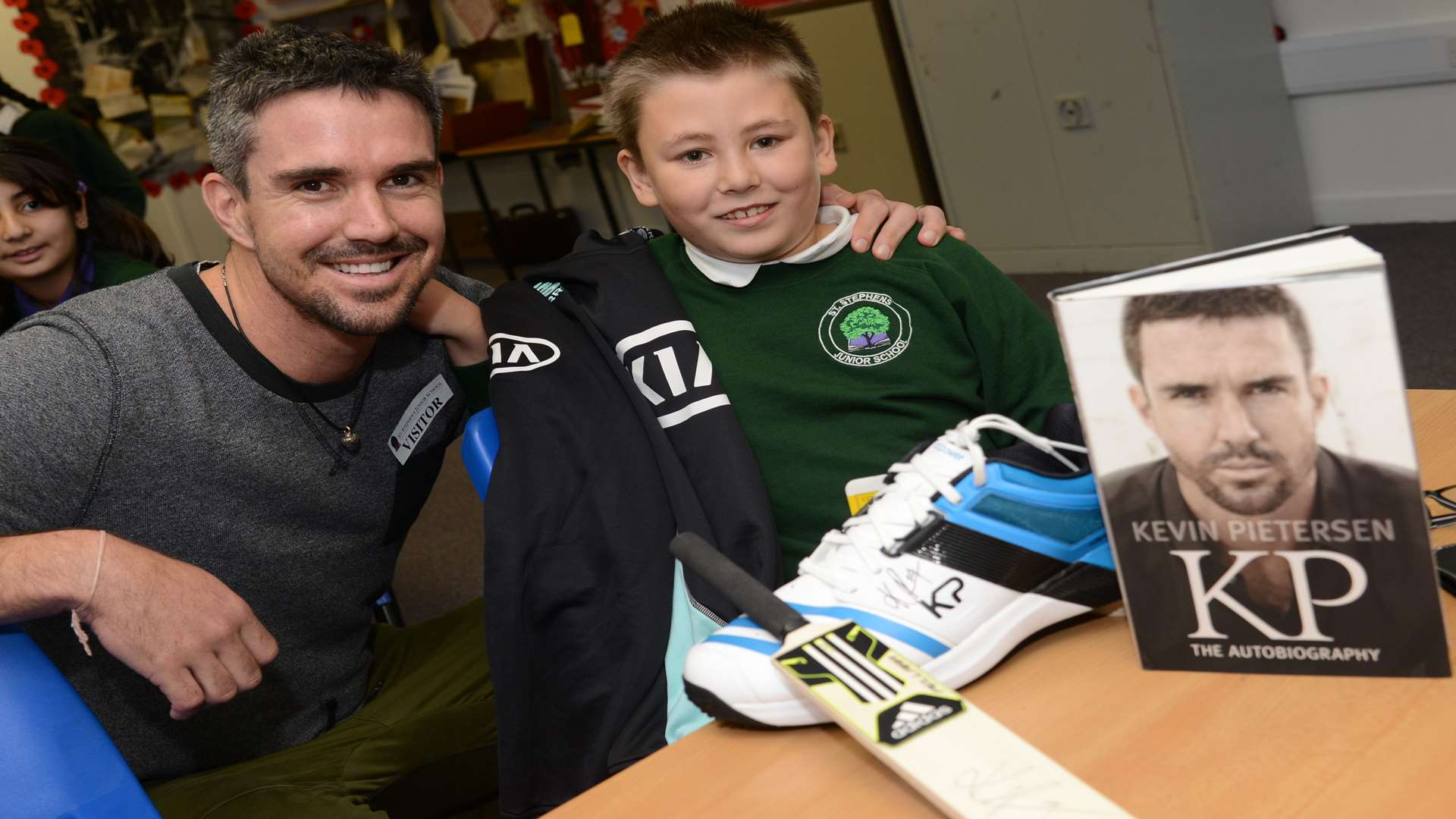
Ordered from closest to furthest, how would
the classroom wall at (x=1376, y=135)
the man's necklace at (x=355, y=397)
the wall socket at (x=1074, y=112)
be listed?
the man's necklace at (x=355, y=397), the classroom wall at (x=1376, y=135), the wall socket at (x=1074, y=112)

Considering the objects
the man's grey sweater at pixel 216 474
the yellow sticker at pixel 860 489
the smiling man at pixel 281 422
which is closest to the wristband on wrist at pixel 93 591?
the smiling man at pixel 281 422

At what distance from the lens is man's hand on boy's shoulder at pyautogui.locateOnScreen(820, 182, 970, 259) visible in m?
1.31

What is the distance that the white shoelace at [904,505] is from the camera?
80 centimetres

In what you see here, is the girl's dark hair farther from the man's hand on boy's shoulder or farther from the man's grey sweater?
the man's hand on boy's shoulder

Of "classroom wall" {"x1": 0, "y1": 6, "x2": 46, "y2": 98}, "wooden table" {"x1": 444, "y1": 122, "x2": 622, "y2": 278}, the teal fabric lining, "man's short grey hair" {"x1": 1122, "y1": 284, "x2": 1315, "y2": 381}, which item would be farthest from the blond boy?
"classroom wall" {"x1": 0, "y1": 6, "x2": 46, "y2": 98}

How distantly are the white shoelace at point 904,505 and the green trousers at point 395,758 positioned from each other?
0.78m

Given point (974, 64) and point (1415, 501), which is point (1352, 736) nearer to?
point (1415, 501)

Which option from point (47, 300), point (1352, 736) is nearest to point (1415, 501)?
point (1352, 736)

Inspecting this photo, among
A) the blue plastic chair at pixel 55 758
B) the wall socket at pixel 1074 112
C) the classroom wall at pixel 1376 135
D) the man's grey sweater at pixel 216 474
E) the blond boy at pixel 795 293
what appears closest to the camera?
the blue plastic chair at pixel 55 758

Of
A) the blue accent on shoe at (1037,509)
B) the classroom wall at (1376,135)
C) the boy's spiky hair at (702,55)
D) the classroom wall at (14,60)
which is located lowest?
the classroom wall at (1376,135)

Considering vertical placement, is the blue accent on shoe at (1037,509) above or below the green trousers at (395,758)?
above

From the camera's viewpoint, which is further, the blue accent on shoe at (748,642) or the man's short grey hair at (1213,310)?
the blue accent on shoe at (748,642)

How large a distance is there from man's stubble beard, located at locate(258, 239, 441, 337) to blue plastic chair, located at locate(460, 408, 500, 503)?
0.20m

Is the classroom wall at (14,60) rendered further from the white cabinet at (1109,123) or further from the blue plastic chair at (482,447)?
the blue plastic chair at (482,447)
